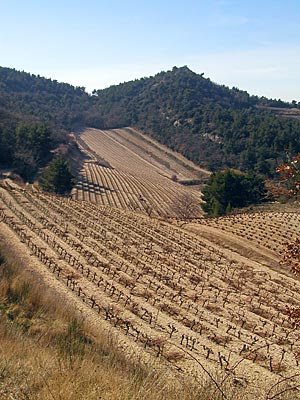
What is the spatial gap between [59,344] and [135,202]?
153ft

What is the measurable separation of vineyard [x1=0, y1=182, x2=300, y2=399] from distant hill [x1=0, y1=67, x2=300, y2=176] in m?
30.3

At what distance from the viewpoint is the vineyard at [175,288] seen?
33.8 ft

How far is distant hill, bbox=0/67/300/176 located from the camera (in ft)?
275

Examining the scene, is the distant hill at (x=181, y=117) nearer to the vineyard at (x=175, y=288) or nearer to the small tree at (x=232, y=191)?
the small tree at (x=232, y=191)

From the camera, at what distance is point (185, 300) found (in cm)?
1427

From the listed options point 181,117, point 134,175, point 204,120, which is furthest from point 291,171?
point 181,117

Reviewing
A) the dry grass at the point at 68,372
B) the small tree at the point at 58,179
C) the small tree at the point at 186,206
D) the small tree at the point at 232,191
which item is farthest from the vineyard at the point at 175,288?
the small tree at the point at 186,206

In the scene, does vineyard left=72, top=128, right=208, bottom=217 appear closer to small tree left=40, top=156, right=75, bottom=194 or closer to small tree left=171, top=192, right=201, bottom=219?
small tree left=171, top=192, right=201, bottom=219

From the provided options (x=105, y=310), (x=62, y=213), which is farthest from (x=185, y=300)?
(x=62, y=213)

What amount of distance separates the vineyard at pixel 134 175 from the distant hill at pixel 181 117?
527 centimetres

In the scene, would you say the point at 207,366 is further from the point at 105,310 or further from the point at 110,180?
the point at 110,180

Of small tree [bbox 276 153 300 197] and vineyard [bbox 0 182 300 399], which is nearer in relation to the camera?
small tree [bbox 276 153 300 197]

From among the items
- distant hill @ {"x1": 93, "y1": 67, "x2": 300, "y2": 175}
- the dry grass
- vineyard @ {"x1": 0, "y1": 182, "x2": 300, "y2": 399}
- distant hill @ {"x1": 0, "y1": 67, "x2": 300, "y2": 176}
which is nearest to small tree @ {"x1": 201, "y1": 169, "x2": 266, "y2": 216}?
distant hill @ {"x1": 93, "y1": 67, "x2": 300, "y2": 175}

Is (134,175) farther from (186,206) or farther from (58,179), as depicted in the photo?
(58,179)
